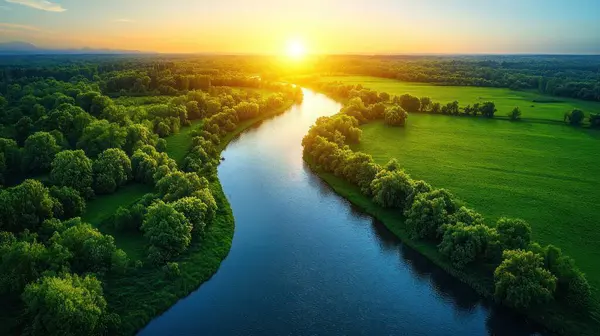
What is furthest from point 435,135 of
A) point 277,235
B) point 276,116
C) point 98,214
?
point 98,214

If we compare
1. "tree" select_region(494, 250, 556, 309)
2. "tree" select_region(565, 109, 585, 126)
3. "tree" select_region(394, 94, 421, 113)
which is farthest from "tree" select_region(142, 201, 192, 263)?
"tree" select_region(565, 109, 585, 126)

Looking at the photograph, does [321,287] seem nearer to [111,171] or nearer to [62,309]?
[62,309]

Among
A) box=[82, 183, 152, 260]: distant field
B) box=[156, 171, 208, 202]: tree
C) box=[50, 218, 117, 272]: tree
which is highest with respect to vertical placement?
box=[156, 171, 208, 202]: tree

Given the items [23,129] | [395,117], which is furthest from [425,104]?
[23,129]

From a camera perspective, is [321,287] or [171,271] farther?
[321,287]

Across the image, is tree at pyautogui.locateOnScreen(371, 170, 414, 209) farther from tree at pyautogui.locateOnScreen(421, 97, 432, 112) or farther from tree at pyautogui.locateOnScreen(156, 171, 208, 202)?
tree at pyautogui.locateOnScreen(421, 97, 432, 112)

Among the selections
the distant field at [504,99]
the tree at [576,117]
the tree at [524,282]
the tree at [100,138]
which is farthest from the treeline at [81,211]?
the tree at [576,117]

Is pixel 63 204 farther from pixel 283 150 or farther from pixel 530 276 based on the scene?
pixel 530 276
